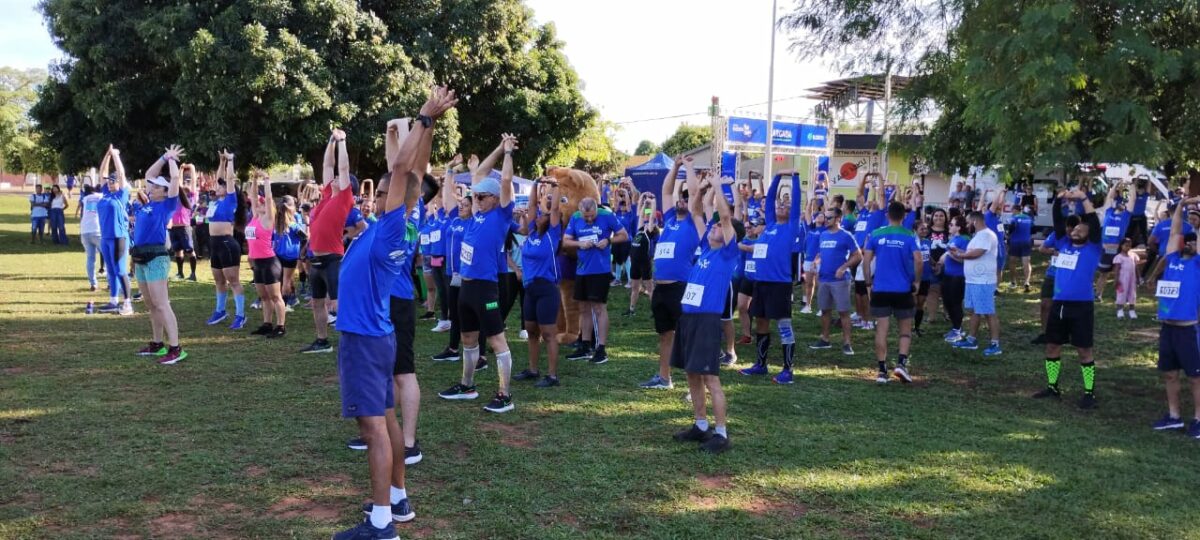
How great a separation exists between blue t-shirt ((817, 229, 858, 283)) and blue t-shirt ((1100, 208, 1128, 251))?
6851mm

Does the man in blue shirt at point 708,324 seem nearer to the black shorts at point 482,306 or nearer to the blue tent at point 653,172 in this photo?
the black shorts at point 482,306

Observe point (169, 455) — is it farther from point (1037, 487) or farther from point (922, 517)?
point (1037, 487)

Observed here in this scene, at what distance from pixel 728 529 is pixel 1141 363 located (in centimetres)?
843

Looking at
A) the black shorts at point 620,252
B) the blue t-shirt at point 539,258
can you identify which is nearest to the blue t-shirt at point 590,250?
the blue t-shirt at point 539,258

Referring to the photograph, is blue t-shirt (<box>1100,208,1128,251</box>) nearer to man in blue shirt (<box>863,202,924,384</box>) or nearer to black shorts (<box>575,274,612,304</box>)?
man in blue shirt (<box>863,202,924,384</box>)

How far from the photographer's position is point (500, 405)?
7297mm

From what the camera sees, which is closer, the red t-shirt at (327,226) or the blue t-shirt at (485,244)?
the blue t-shirt at (485,244)

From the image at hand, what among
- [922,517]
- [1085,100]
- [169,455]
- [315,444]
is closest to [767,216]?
[1085,100]

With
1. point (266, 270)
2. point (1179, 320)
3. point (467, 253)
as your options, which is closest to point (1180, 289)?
point (1179, 320)

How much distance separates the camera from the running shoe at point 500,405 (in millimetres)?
7277

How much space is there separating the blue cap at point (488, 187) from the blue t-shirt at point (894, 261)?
4580mm

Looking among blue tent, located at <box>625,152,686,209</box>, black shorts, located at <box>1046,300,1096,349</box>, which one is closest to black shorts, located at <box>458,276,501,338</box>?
black shorts, located at <box>1046,300,1096,349</box>

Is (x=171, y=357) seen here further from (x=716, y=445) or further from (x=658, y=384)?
(x=716, y=445)

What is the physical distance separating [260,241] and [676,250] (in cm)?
578
